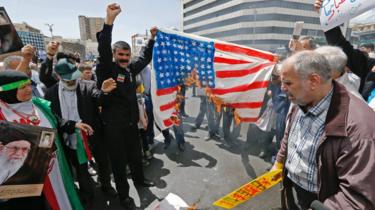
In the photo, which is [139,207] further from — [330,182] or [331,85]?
[331,85]

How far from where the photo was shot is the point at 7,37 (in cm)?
355

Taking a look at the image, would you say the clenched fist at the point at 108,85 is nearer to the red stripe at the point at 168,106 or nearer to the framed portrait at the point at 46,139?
the framed portrait at the point at 46,139

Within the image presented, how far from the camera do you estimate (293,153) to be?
1703mm

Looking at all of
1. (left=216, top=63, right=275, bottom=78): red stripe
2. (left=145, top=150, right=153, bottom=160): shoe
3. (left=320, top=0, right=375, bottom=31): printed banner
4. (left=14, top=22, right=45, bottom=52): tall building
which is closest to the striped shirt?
(left=320, top=0, right=375, bottom=31): printed banner

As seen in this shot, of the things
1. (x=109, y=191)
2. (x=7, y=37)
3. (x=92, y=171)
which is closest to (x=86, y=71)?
(x=7, y=37)

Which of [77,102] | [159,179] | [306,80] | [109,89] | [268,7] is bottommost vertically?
[159,179]

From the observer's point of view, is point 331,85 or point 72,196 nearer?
point 331,85

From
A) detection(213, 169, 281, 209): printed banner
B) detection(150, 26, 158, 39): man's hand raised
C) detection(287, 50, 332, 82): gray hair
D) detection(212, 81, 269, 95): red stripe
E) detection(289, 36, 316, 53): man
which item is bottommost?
detection(213, 169, 281, 209): printed banner

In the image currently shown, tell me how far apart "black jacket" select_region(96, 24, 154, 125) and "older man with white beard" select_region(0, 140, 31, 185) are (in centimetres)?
110

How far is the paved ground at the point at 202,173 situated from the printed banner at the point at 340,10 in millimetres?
2361

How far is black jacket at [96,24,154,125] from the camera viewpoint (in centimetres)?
242

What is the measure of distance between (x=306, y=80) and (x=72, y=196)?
8.24 feet

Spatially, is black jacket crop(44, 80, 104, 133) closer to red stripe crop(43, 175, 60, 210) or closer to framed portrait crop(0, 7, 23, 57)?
red stripe crop(43, 175, 60, 210)

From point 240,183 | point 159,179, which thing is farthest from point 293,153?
point 159,179
